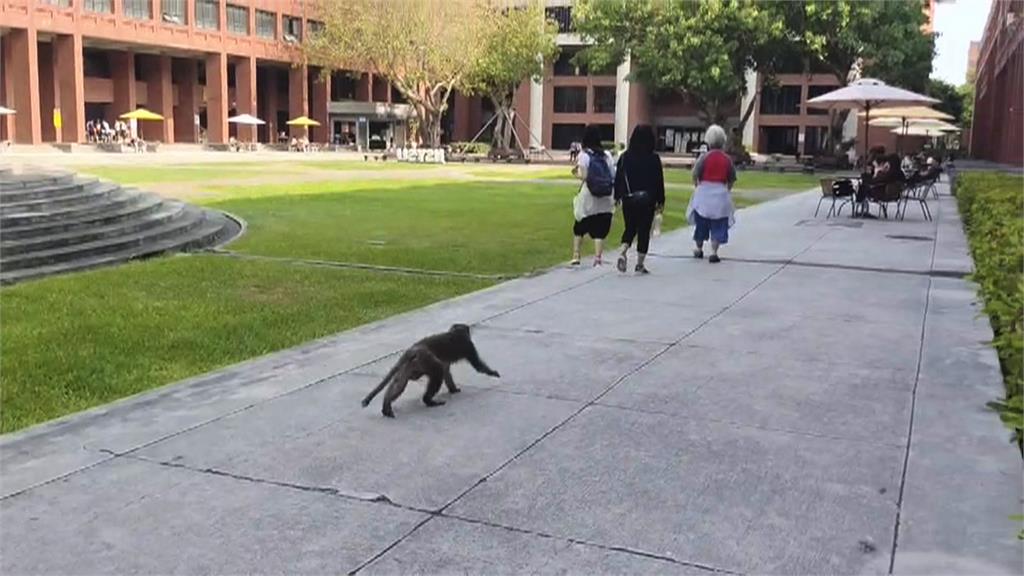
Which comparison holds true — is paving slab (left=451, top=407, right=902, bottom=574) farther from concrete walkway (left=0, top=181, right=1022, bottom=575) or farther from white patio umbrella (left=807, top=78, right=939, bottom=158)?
white patio umbrella (left=807, top=78, right=939, bottom=158)

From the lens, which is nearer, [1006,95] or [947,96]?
[1006,95]

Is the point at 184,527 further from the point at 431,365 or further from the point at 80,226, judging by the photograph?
the point at 80,226

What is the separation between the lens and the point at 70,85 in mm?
55094

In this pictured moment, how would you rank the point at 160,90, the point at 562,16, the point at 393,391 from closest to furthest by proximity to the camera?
the point at 393,391 < the point at 160,90 < the point at 562,16

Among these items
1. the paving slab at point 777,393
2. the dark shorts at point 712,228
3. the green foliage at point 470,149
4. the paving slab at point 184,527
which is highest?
the green foliage at point 470,149

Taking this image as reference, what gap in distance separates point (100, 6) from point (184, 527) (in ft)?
192

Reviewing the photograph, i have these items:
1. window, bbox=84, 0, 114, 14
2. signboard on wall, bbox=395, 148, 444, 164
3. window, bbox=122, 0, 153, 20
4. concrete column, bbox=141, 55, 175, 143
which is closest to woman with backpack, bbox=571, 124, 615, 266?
signboard on wall, bbox=395, 148, 444, 164

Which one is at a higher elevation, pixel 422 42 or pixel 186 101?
pixel 422 42

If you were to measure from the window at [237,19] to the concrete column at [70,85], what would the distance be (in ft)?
38.3

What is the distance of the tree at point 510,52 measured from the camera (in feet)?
163

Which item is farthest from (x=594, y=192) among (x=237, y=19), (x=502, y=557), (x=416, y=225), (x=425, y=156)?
(x=237, y=19)

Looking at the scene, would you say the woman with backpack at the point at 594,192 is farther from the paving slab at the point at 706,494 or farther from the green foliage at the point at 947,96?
the green foliage at the point at 947,96

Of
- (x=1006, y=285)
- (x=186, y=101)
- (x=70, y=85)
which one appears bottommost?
(x=1006, y=285)

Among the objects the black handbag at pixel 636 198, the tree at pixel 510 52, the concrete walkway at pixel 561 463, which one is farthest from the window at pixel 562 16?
the concrete walkway at pixel 561 463
